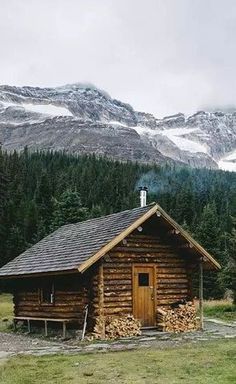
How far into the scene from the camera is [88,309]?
2286 centimetres

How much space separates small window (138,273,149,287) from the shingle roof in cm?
222

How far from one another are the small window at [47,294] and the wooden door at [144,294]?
3.54 meters

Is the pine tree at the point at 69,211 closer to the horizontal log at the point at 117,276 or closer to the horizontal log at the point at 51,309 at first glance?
the horizontal log at the point at 51,309

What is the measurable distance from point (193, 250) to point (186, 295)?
210 centimetres

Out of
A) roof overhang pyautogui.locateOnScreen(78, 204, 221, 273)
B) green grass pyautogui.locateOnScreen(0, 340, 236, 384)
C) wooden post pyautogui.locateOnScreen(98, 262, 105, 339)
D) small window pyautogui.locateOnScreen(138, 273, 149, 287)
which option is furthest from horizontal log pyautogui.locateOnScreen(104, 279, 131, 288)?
green grass pyautogui.locateOnScreen(0, 340, 236, 384)

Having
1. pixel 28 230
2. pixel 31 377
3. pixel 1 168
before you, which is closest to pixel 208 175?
pixel 1 168

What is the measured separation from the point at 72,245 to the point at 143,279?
131 inches

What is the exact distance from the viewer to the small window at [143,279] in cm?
2434

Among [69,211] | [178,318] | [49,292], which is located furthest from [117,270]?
[69,211]

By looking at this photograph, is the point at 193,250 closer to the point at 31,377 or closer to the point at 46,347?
the point at 46,347

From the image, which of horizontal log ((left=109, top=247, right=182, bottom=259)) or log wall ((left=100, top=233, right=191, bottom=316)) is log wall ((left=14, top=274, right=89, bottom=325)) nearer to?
log wall ((left=100, top=233, right=191, bottom=316))

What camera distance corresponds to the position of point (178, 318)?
24641mm

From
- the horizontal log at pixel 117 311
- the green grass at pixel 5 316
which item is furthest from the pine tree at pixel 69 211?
the horizontal log at pixel 117 311

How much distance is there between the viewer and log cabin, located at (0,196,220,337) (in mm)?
22734
